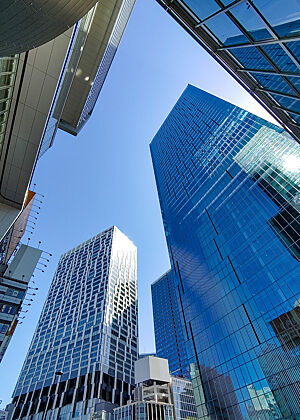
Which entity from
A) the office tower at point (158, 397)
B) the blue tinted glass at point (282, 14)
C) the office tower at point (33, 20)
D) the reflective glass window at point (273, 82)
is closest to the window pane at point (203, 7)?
the blue tinted glass at point (282, 14)

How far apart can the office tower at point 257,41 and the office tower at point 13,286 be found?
34137 mm

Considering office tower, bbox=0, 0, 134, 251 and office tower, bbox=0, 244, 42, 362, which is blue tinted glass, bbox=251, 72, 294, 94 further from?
office tower, bbox=0, 244, 42, 362

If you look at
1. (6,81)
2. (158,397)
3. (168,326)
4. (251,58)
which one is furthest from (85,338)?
(251,58)

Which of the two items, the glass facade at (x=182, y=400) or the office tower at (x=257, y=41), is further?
the glass facade at (x=182, y=400)

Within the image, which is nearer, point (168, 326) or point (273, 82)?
point (273, 82)

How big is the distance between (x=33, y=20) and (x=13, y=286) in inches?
1416

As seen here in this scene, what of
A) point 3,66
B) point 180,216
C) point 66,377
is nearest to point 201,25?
point 3,66

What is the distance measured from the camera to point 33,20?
706 cm

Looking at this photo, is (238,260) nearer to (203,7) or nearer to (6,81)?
(203,7)

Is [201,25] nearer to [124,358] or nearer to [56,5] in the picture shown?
[56,5]

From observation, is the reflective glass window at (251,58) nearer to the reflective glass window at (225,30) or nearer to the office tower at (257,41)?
the office tower at (257,41)

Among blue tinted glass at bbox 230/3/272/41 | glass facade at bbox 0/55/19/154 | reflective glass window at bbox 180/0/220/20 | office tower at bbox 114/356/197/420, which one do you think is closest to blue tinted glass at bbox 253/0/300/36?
blue tinted glass at bbox 230/3/272/41

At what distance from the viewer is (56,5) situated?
7.12 meters

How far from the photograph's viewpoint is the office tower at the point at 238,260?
34.4 meters
